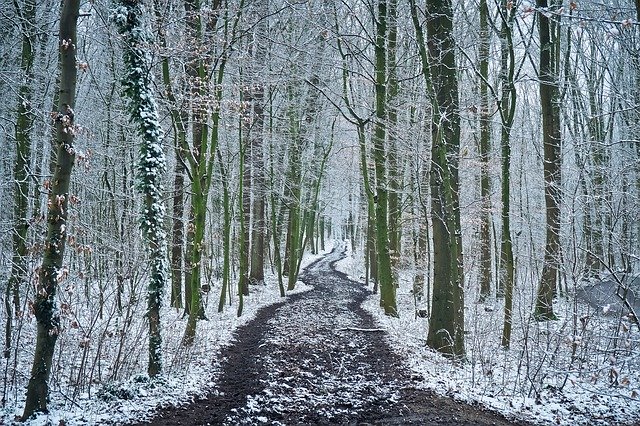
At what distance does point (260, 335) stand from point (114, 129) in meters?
11.3

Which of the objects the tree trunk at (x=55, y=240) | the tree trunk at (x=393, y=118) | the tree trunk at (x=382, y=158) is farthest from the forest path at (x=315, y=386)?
the tree trunk at (x=393, y=118)

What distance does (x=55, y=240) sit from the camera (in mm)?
5754

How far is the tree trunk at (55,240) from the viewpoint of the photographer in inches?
223

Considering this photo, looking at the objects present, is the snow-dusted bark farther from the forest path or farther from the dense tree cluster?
the forest path

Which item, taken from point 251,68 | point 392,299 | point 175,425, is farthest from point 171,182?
point 175,425

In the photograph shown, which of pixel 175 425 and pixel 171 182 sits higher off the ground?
pixel 171 182

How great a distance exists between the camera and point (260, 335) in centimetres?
1173

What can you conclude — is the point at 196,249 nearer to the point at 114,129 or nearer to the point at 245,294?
the point at 245,294

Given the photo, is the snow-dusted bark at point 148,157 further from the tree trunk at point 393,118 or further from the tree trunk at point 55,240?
the tree trunk at point 393,118

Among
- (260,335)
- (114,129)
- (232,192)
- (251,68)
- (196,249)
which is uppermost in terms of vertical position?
(251,68)

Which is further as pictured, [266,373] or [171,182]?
[171,182]

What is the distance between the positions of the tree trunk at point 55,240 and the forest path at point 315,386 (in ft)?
5.00

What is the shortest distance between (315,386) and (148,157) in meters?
4.68

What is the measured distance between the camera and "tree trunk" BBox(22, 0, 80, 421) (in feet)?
18.5
